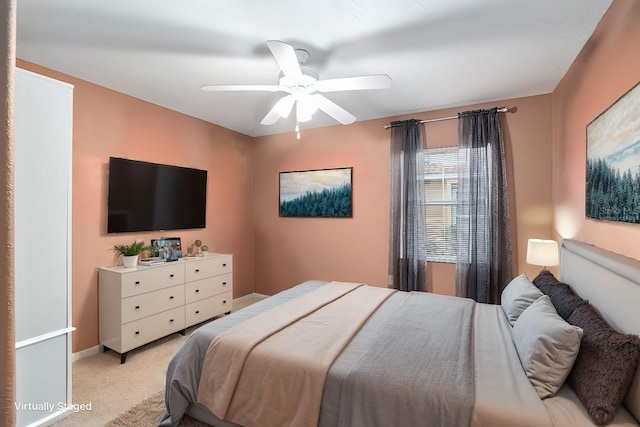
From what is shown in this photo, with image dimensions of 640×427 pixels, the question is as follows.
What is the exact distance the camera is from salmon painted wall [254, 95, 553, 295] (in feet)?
10.6

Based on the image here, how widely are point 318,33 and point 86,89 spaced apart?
7.44ft

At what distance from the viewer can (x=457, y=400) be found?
1.30 m

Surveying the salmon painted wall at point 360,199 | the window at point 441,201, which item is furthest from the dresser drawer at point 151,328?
the window at point 441,201

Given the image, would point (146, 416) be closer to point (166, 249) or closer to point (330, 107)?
point (166, 249)

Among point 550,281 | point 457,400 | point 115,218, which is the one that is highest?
point 115,218

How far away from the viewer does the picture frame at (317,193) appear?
4180 mm

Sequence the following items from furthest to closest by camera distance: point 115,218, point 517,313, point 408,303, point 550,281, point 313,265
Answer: point 313,265, point 115,218, point 408,303, point 550,281, point 517,313

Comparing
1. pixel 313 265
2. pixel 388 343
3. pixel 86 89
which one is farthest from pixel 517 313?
pixel 86 89

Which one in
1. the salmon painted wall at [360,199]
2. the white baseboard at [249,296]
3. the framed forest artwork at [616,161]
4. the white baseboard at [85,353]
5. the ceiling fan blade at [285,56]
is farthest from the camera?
the white baseboard at [249,296]

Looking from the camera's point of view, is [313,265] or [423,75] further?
[313,265]

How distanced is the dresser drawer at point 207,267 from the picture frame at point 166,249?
0.21 meters

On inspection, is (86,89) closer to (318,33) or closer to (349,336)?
(318,33)

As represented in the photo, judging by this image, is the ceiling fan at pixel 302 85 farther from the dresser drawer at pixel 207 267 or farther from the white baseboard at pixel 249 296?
the white baseboard at pixel 249 296

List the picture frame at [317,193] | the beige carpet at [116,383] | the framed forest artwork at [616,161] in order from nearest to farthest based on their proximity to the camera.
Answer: the framed forest artwork at [616,161]
the beige carpet at [116,383]
the picture frame at [317,193]
